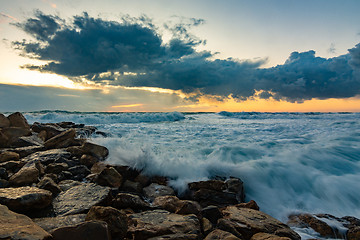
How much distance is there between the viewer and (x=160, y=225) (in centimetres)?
225

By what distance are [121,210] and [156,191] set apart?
3.67 feet

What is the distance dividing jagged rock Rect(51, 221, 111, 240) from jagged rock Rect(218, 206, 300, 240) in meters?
1.37

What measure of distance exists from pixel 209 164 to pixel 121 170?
2.35 meters

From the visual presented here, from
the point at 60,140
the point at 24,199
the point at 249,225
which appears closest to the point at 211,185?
the point at 249,225

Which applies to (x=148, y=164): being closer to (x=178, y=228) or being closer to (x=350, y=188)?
(x=178, y=228)

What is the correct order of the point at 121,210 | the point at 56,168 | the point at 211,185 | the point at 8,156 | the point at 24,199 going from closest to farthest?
the point at 24,199, the point at 121,210, the point at 211,185, the point at 56,168, the point at 8,156

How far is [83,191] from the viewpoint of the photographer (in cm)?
275

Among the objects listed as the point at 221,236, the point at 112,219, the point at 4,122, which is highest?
the point at 4,122

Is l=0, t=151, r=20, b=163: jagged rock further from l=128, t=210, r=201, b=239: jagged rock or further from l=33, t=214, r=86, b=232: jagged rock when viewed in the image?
l=128, t=210, r=201, b=239: jagged rock

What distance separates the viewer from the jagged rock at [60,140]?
579 cm

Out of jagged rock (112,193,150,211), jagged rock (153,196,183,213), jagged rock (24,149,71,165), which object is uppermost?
jagged rock (24,149,71,165)

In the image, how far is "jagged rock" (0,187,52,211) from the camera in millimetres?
2158

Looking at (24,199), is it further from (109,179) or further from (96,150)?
(96,150)

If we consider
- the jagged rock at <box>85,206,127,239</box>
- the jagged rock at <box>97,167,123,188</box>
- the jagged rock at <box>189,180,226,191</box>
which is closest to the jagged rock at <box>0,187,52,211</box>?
the jagged rock at <box>85,206,127,239</box>
